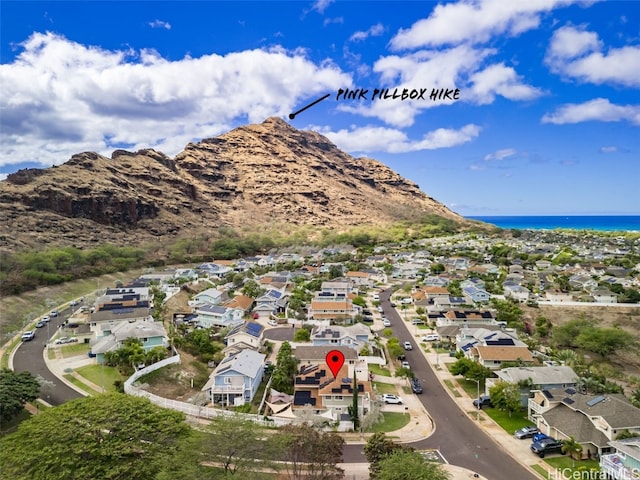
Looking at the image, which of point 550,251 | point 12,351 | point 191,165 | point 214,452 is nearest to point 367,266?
point 550,251

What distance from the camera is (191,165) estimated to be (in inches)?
6959

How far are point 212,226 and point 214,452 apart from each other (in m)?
126

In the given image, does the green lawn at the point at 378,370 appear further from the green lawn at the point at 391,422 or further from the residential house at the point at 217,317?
the residential house at the point at 217,317

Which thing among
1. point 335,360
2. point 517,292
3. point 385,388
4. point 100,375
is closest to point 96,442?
point 100,375

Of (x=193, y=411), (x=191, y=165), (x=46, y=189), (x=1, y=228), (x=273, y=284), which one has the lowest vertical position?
(x=193, y=411)

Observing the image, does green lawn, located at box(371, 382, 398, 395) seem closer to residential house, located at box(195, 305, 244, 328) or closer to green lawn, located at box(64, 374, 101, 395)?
residential house, located at box(195, 305, 244, 328)

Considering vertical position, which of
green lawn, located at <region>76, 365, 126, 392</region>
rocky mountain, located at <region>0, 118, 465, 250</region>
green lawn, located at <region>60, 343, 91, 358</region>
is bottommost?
green lawn, located at <region>76, 365, 126, 392</region>

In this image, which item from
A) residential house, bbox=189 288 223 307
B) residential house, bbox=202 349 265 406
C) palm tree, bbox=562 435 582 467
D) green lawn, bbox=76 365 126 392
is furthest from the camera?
residential house, bbox=189 288 223 307

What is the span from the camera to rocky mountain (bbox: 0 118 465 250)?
105 metres

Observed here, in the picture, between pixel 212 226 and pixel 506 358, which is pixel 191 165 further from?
pixel 506 358

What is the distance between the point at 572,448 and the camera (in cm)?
2650

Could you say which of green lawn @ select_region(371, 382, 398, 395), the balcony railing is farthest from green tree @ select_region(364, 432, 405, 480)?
green lawn @ select_region(371, 382, 398, 395)

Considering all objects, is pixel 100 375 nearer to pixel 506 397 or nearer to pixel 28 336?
pixel 28 336

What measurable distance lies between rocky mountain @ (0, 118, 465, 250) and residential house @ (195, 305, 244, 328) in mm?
53824
